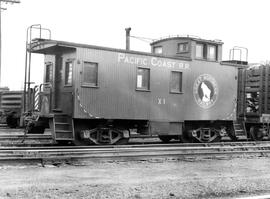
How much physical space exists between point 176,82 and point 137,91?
1685 millimetres

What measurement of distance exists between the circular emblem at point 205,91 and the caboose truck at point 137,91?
0.04 meters

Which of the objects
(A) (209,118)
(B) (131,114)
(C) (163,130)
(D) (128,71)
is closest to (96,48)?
(D) (128,71)

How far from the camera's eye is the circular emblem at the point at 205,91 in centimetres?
1523

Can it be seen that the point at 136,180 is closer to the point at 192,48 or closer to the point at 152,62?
the point at 152,62

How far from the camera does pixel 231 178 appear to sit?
27.2ft

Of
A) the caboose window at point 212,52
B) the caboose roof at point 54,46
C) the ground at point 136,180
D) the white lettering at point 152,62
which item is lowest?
the ground at point 136,180

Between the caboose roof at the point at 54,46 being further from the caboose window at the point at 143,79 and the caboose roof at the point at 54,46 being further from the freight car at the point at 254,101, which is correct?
the freight car at the point at 254,101

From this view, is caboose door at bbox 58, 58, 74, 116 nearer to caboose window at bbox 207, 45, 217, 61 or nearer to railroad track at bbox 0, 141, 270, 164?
railroad track at bbox 0, 141, 270, 164

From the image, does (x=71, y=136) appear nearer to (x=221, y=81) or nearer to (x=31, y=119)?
(x=31, y=119)

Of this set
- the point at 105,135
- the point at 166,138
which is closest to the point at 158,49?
the point at 166,138

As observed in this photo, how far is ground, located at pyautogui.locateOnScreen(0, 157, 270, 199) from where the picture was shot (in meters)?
6.66

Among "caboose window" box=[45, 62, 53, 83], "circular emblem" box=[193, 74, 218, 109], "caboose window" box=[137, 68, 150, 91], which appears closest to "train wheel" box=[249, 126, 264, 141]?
"circular emblem" box=[193, 74, 218, 109]

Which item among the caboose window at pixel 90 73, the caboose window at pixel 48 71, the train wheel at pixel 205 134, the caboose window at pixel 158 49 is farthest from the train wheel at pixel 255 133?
the caboose window at pixel 48 71

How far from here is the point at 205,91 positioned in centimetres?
1545
